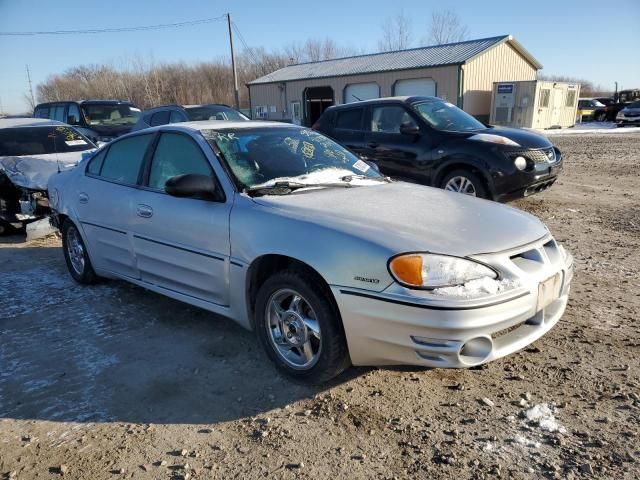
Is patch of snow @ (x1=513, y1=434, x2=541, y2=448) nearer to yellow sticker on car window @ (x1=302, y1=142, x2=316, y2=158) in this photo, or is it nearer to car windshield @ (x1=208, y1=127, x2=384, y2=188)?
car windshield @ (x1=208, y1=127, x2=384, y2=188)

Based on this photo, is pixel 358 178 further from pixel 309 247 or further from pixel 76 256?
pixel 76 256

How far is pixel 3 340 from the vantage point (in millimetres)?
3896

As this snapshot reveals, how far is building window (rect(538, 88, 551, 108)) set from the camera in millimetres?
27328

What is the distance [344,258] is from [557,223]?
17.0ft

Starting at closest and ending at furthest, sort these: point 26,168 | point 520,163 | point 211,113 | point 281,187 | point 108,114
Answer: point 281,187 → point 520,163 → point 26,168 → point 211,113 → point 108,114

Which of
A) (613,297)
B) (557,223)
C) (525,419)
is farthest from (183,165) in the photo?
(557,223)

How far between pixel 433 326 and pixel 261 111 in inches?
1409

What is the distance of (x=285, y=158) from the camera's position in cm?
381

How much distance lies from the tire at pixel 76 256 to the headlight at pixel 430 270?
350 centimetres

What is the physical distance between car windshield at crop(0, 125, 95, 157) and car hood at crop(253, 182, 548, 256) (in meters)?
6.22

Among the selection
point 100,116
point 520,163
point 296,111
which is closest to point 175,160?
point 520,163

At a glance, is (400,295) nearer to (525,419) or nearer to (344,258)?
(344,258)

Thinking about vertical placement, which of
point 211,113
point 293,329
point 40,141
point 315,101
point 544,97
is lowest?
point 293,329

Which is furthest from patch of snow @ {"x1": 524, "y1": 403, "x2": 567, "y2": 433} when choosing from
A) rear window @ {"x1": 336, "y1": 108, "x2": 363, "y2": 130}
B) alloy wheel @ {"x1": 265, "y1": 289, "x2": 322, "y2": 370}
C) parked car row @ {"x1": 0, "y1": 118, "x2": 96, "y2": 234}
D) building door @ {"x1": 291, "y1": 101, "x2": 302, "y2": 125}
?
building door @ {"x1": 291, "y1": 101, "x2": 302, "y2": 125}
